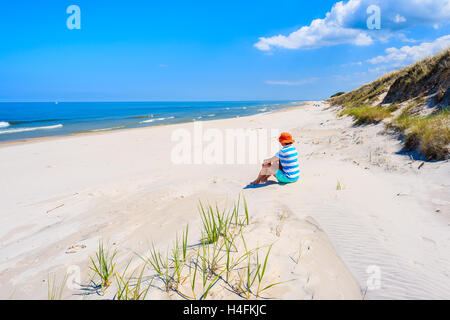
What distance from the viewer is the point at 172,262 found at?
2.38m

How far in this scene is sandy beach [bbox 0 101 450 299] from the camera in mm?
2113

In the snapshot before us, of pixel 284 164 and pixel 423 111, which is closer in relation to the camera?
pixel 284 164

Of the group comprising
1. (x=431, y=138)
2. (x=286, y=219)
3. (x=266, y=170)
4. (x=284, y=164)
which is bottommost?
(x=286, y=219)

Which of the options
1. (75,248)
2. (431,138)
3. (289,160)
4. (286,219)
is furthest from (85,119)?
(431,138)

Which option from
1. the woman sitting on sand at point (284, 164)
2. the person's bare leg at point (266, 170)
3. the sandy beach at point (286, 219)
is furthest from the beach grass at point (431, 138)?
the person's bare leg at point (266, 170)

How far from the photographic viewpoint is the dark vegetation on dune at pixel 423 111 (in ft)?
16.1

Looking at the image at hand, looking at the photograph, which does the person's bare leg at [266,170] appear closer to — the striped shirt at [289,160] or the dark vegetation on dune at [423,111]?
the striped shirt at [289,160]

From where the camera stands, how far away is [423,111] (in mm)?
7508

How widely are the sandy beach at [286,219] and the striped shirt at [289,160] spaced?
0.88 feet

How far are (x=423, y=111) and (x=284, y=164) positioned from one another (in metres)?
6.36

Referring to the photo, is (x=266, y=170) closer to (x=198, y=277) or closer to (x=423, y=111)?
(x=198, y=277)

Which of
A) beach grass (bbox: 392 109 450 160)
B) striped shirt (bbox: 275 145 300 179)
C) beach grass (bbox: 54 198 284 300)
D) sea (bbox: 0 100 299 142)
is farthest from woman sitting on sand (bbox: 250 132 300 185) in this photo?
sea (bbox: 0 100 299 142)

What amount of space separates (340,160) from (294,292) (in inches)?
207

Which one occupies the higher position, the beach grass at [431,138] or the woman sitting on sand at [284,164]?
the beach grass at [431,138]
